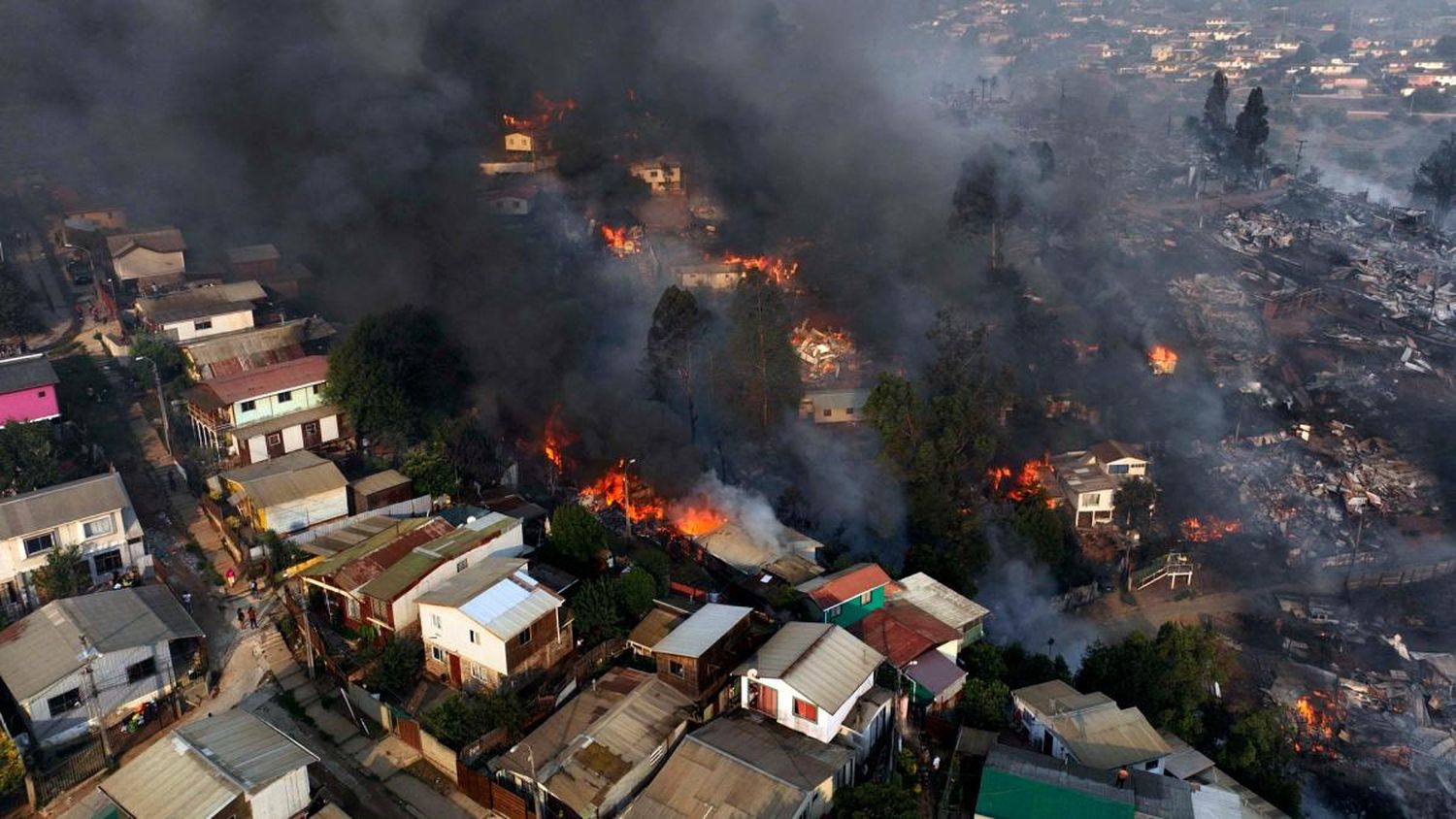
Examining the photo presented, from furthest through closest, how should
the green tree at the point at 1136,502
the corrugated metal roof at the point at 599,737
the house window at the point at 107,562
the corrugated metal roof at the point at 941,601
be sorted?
the green tree at the point at 1136,502 < the corrugated metal roof at the point at 941,601 < the house window at the point at 107,562 < the corrugated metal roof at the point at 599,737

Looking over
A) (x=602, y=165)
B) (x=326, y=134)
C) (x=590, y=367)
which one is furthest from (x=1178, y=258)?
(x=326, y=134)

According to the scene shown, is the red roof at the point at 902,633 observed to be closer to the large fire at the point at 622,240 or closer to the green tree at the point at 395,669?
the green tree at the point at 395,669

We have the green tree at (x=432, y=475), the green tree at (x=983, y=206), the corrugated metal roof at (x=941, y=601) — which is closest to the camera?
the corrugated metal roof at (x=941, y=601)

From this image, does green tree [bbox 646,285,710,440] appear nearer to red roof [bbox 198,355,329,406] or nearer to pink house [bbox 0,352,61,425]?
red roof [bbox 198,355,329,406]

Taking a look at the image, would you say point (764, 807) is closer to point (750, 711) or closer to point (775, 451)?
Result: point (750, 711)

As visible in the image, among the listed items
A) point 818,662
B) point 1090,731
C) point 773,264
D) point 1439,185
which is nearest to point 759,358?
point 773,264

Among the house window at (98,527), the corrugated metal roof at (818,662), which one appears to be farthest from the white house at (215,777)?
the house window at (98,527)

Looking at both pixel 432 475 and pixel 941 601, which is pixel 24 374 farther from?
pixel 941 601
